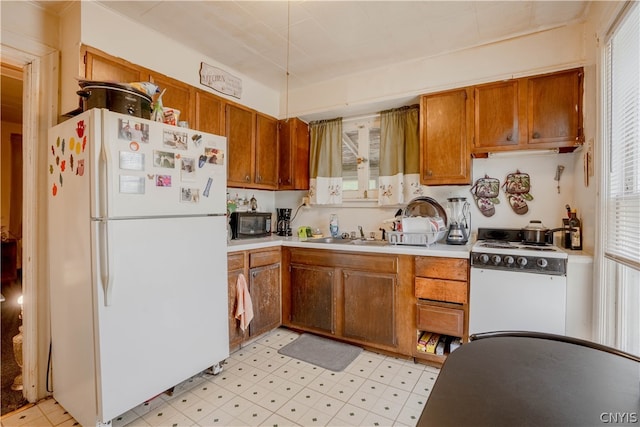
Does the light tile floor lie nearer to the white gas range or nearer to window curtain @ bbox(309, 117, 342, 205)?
the white gas range

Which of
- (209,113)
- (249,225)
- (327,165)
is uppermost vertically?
(209,113)

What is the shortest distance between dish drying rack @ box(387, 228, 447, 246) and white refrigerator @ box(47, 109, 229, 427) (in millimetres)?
1481

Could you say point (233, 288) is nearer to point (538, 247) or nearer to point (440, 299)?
point (440, 299)

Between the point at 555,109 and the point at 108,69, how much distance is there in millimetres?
3165

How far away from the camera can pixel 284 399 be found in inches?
77.6

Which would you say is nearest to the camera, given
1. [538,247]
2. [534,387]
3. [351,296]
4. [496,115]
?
[534,387]

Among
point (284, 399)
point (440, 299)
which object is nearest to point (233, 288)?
point (284, 399)

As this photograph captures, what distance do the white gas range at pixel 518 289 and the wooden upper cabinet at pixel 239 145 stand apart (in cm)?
212

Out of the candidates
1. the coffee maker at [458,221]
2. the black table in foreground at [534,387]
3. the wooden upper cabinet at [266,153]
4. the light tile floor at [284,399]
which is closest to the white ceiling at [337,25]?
the wooden upper cabinet at [266,153]

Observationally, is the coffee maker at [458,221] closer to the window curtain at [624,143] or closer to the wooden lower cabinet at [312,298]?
the window curtain at [624,143]

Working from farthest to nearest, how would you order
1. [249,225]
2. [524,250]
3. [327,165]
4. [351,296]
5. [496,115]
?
[327,165], [249,225], [351,296], [496,115], [524,250]

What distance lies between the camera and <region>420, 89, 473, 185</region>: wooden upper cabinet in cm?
254

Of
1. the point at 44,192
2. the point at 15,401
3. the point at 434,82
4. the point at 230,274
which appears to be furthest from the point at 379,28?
the point at 15,401

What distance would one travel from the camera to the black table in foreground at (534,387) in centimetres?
61
